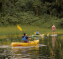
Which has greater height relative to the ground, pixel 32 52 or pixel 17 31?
pixel 32 52

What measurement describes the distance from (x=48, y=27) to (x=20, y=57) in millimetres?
29480

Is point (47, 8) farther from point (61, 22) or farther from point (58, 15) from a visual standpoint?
point (61, 22)

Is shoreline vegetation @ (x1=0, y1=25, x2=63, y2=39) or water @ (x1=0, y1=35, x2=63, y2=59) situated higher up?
water @ (x1=0, y1=35, x2=63, y2=59)

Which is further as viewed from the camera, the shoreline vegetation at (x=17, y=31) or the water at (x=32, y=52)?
the shoreline vegetation at (x=17, y=31)

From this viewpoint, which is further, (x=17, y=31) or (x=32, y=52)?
(x=17, y=31)

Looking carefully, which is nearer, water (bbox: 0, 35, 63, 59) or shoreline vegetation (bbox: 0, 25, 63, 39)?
water (bbox: 0, 35, 63, 59)

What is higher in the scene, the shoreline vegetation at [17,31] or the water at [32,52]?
the water at [32,52]

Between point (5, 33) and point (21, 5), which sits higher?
point (21, 5)

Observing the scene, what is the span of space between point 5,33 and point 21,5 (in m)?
15.4

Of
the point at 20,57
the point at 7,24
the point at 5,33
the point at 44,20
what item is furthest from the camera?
the point at 44,20

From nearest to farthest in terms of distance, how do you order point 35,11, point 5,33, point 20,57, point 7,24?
point 20,57
point 5,33
point 7,24
point 35,11

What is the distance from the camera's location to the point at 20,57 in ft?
61.1

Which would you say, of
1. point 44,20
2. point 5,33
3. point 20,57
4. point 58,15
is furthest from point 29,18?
point 20,57

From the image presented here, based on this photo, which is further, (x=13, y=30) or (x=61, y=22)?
(x=61, y=22)
